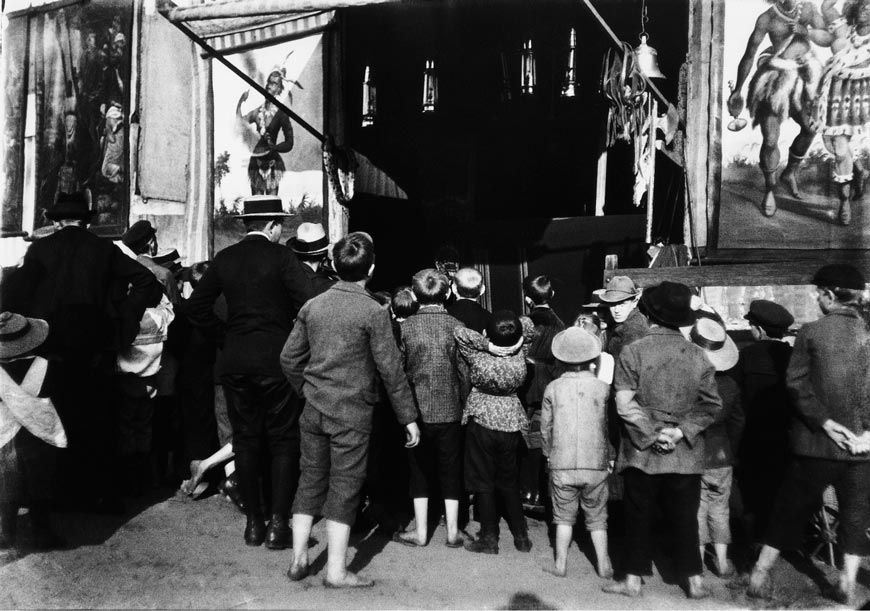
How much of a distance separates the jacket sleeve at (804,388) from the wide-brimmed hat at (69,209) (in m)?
4.64

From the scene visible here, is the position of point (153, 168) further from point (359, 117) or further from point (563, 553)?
point (563, 553)

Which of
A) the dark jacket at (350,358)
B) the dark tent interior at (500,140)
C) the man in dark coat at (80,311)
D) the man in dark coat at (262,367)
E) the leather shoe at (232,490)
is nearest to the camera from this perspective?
the dark jacket at (350,358)

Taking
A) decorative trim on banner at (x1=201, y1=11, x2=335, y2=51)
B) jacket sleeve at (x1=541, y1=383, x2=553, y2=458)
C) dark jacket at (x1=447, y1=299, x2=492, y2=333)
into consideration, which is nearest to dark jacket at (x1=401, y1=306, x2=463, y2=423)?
dark jacket at (x1=447, y1=299, x2=492, y2=333)

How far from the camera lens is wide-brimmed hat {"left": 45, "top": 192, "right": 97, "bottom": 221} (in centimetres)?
505

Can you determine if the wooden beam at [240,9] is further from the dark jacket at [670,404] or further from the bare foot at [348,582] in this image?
the bare foot at [348,582]

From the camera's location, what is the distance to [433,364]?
4910mm

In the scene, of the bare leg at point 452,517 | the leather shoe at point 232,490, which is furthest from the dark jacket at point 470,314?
the leather shoe at point 232,490

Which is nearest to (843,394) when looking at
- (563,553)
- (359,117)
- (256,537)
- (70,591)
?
(563,553)

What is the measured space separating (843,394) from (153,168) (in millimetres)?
8826

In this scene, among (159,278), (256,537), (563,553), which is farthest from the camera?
(159,278)

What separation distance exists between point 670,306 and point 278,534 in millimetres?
2779

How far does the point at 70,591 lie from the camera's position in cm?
412

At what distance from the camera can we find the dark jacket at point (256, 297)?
462 centimetres

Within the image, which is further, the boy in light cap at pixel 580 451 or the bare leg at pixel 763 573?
the boy in light cap at pixel 580 451
